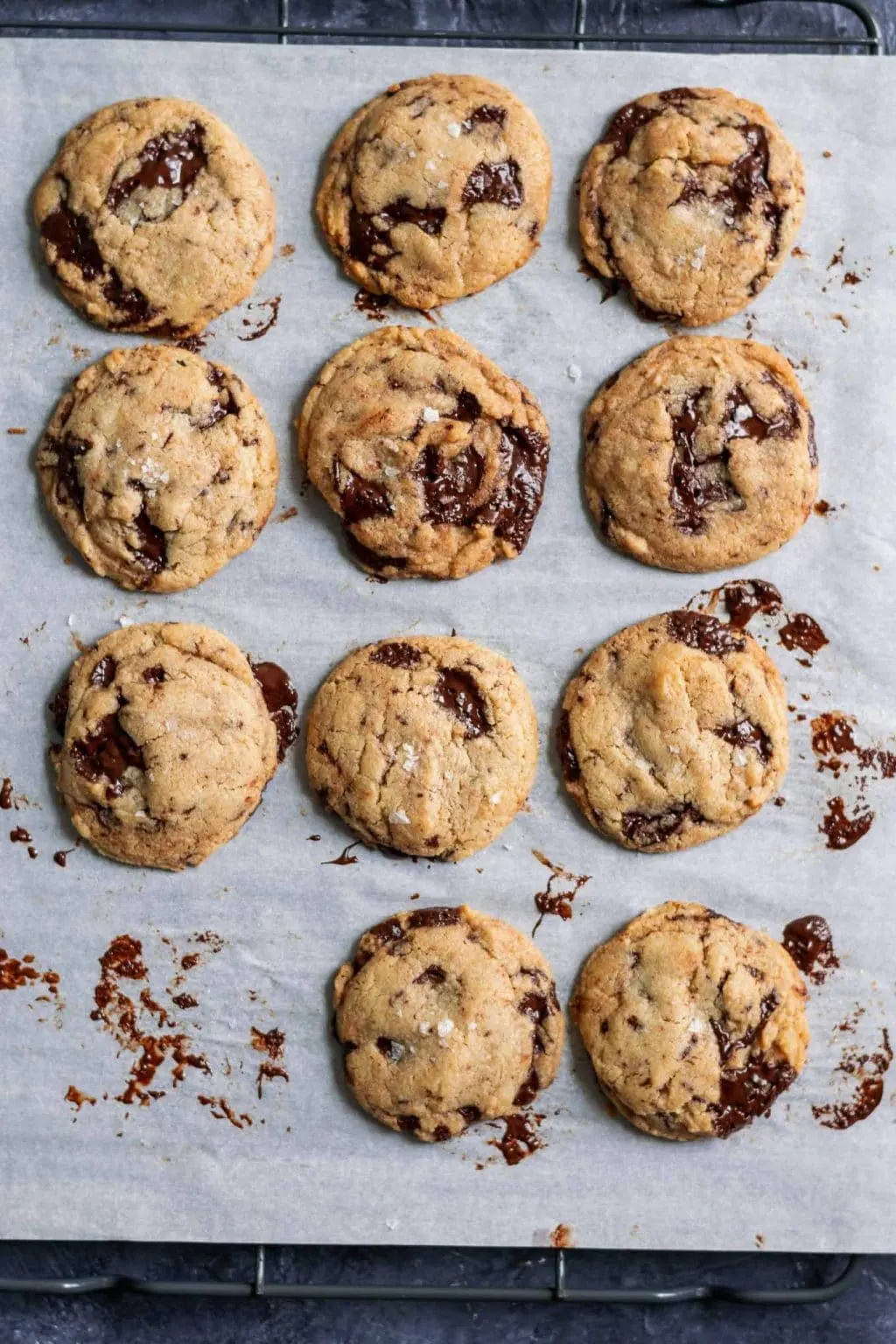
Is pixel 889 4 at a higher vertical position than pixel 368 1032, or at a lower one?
higher

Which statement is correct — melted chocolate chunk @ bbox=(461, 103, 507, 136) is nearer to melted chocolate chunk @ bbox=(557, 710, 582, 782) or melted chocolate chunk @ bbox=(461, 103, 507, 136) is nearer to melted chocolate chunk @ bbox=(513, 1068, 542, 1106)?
melted chocolate chunk @ bbox=(557, 710, 582, 782)

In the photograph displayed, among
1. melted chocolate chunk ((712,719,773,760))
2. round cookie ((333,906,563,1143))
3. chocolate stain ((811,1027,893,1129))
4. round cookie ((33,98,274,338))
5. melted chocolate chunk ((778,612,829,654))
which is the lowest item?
chocolate stain ((811,1027,893,1129))

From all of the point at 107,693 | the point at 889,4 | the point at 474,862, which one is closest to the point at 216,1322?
the point at 474,862

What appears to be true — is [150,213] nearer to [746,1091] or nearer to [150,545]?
[150,545]

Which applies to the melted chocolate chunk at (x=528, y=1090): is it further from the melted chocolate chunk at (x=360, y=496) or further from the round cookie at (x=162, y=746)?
the melted chocolate chunk at (x=360, y=496)

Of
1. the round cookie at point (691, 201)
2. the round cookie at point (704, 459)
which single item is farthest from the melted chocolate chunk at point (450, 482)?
the round cookie at point (691, 201)

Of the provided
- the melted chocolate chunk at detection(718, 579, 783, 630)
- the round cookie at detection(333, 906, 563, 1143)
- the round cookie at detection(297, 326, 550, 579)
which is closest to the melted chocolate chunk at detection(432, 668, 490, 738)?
the round cookie at detection(297, 326, 550, 579)

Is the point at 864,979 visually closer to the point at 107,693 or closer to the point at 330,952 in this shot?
the point at 330,952
